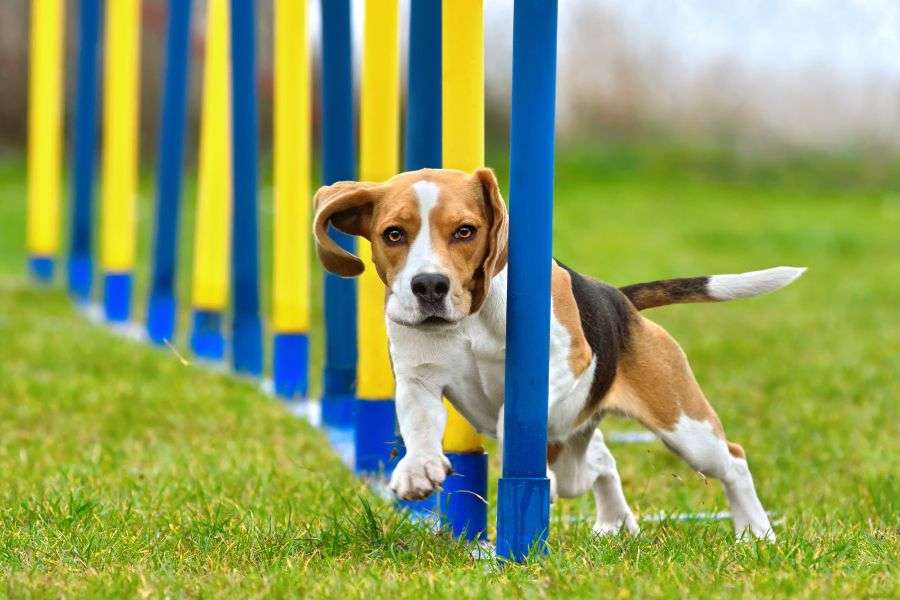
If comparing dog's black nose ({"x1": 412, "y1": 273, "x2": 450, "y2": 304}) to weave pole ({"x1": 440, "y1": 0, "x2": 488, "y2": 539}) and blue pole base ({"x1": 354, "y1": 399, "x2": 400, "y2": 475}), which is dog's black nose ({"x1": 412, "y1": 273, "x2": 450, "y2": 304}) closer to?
weave pole ({"x1": 440, "y1": 0, "x2": 488, "y2": 539})

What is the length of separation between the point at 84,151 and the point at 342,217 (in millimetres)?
8249

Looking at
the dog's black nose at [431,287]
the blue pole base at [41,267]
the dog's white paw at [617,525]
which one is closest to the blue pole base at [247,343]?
the dog's white paw at [617,525]

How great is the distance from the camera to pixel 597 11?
22141 millimetres

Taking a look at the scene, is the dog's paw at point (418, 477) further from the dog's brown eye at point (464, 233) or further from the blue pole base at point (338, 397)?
the blue pole base at point (338, 397)

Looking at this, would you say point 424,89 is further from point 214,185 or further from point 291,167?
point 214,185

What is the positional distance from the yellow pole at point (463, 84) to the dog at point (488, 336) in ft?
1.28

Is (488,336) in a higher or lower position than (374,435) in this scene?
higher

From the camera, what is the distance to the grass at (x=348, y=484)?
3.33 m

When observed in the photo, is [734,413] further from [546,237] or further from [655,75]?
[655,75]

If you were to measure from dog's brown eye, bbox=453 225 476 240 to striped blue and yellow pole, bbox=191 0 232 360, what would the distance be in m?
5.12

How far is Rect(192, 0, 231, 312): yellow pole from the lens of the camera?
8344 mm

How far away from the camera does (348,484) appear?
4922 mm

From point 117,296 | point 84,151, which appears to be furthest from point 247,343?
point 84,151

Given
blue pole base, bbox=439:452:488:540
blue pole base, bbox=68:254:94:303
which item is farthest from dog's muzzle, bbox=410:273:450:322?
blue pole base, bbox=68:254:94:303
